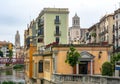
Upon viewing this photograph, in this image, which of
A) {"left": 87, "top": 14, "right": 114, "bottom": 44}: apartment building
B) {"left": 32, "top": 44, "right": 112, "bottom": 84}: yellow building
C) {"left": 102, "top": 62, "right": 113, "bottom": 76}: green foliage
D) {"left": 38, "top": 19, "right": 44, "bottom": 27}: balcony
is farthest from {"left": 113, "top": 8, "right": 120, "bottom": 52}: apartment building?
{"left": 102, "top": 62, "right": 113, "bottom": 76}: green foliage

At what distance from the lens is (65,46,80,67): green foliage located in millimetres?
40406

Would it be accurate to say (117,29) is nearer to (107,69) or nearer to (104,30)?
(104,30)

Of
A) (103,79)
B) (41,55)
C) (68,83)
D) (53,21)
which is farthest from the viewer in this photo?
(53,21)

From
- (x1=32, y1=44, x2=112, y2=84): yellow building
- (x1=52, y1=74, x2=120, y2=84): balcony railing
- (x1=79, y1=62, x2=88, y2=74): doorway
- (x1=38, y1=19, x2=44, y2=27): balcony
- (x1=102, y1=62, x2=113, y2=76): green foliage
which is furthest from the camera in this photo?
(x1=38, y1=19, x2=44, y2=27): balcony

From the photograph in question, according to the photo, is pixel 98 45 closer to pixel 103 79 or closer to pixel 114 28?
pixel 103 79

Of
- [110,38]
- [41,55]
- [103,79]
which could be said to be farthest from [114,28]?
[103,79]

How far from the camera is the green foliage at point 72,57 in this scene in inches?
1591

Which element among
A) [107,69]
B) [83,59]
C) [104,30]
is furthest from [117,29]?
[107,69]

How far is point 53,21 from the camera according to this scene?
72.4 metres

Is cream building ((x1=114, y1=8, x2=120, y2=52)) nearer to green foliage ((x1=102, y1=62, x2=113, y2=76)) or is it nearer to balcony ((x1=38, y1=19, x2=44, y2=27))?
balcony ((x1=38, y1=19, x2=44, y2=27))

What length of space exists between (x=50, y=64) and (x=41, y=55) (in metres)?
8.12

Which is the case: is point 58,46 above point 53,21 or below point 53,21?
below

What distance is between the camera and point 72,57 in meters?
40.4

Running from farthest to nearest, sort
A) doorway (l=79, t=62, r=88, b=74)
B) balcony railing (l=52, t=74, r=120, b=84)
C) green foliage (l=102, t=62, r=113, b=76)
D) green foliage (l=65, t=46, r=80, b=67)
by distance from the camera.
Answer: doorway (l=79, t=62, r=88, b=74)
green foliage (l=65, t=46, r=80, b=67)
green foliage (l=102, t=62, r=113, b=76)
balcony railing (l=52, t=74, r=120, b=84)
